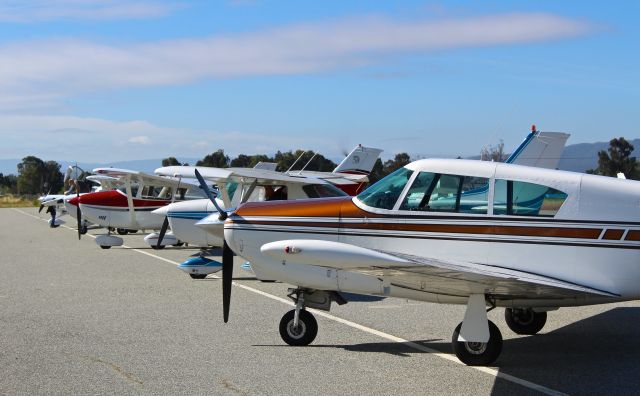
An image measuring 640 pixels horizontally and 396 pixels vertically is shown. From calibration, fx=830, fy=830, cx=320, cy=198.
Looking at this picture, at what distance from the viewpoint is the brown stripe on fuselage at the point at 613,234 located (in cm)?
773

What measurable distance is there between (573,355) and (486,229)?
1.65 metres

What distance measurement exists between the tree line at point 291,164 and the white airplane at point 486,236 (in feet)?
39.2

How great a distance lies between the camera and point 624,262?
25.3 ft

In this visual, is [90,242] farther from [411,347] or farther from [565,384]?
[565,384]

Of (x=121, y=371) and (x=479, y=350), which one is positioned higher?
(x=479, y=350)

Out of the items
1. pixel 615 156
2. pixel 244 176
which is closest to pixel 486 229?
pixel 244 176

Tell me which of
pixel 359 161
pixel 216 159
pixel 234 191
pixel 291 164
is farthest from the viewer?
pixel 216 159

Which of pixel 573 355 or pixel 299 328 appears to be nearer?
pixel 573 355

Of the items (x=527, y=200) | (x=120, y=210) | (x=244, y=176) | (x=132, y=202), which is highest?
(x=244, y=176)

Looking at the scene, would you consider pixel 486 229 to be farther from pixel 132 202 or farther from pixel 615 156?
pixel 615 156

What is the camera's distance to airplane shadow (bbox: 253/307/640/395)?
7.01m

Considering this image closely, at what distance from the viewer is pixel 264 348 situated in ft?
28.1

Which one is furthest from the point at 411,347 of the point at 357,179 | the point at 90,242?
the point at 90,242

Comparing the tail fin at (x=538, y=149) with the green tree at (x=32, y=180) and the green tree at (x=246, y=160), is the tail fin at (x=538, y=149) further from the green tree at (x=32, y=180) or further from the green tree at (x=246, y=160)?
the green tree at (x=32, y=180)
